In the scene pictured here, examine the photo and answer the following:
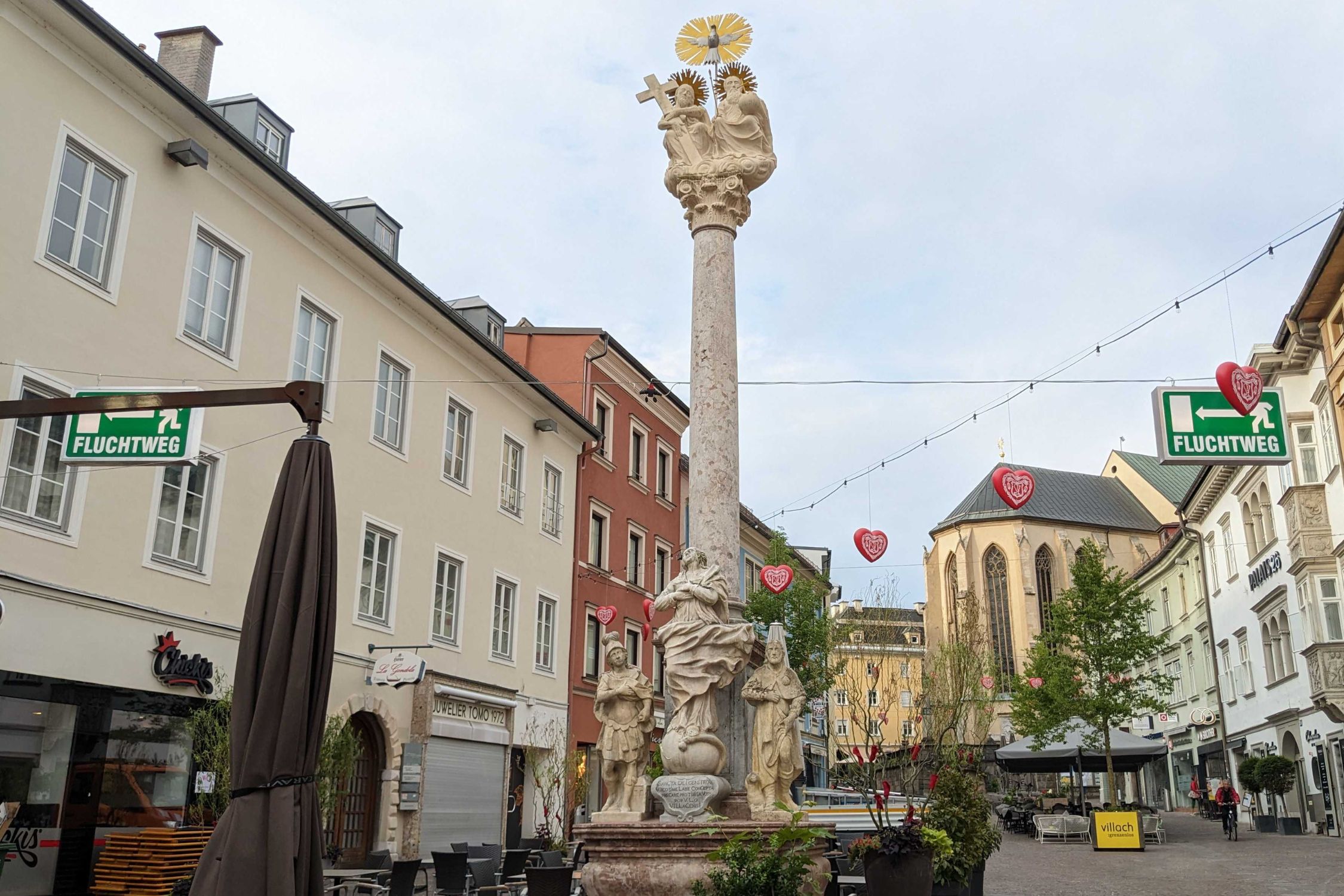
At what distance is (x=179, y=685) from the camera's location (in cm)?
1478

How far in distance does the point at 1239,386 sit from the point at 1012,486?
5807 mm

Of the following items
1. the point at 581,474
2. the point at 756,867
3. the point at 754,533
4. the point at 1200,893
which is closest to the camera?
the point at 756,867

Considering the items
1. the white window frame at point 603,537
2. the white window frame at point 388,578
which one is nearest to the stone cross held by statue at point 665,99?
the white window frame at point 388,578

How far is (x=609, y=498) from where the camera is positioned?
30031mm

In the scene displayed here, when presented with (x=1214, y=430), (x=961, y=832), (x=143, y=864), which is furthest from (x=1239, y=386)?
(x=143, y=864)

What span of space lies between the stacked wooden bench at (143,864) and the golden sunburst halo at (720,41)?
11282mm

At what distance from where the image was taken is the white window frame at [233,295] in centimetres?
1556

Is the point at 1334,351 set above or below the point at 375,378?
above

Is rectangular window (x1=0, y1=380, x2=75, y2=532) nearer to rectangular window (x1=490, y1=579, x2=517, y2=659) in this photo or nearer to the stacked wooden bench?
the stacked wooden bench

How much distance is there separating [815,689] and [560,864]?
22.8 metres

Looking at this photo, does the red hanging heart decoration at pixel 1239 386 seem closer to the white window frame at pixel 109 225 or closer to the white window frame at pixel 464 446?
the white window frame at pixel 109 225

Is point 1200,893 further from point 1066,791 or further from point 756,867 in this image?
point 1066,791

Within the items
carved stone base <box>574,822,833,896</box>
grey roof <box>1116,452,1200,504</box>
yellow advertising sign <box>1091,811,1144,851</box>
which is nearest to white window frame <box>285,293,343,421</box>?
carved stone base <box>574,822,833,896</box>

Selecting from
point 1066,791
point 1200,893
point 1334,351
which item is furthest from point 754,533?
point 1200,893
